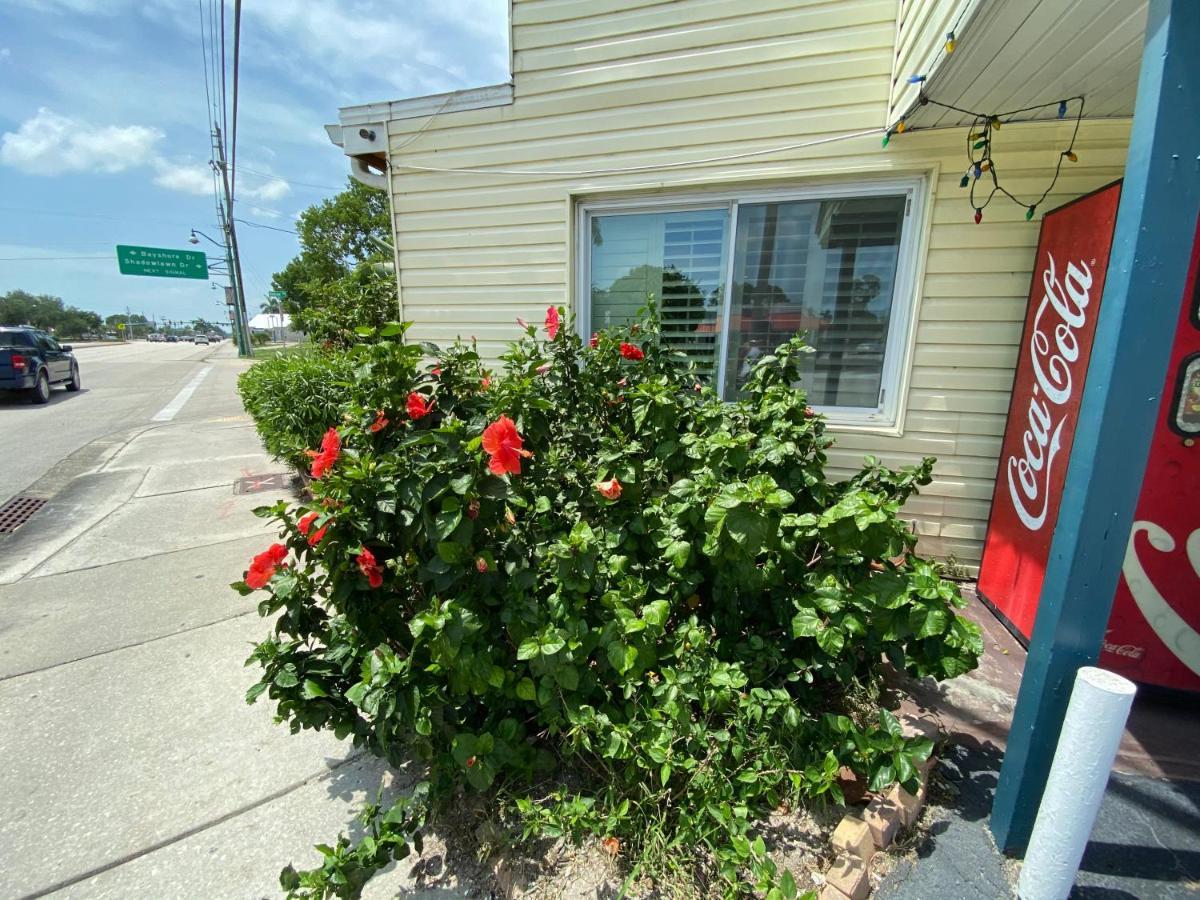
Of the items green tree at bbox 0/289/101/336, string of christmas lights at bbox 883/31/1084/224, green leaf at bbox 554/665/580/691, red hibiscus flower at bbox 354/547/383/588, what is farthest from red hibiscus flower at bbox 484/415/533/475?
green tree at bbox 0/289/101/336

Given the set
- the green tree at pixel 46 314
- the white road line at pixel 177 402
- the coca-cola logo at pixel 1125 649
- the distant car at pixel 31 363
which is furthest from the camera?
the green tree at pixel 46 314

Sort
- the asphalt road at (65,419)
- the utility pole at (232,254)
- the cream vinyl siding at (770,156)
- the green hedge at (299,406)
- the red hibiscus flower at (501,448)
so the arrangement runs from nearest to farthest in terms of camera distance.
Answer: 1. the red hibiscus flower at (501,448)
2. the cream vinyl siding at (770,156)
3. the green hedge at (299,406)
4. the asphalt road at (65,419)
5. the utility pole at (232,254)

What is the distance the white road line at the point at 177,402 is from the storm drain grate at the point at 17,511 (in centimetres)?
499

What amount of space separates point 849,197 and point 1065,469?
186 centimetres

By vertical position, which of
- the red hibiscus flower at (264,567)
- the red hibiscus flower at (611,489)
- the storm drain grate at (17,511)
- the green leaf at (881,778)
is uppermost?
the red hibiscus flower at (611,489)

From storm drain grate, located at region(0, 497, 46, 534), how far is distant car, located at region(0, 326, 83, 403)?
26.7ft

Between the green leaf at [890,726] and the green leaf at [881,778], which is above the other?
the green leaf at [890,726]

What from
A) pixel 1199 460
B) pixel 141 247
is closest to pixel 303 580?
pixel 1199 460

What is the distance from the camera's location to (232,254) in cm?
2342

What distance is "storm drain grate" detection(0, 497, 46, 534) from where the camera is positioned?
4281 millimetres

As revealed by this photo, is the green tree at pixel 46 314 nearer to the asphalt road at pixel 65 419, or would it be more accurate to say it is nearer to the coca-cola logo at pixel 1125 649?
the asphalt road at pixel 65 419

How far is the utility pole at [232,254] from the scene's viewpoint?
64.4 feet

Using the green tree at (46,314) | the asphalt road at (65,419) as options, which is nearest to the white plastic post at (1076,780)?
the asphalt road at (65,419)

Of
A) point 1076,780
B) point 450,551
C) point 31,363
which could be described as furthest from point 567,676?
point 31,363
